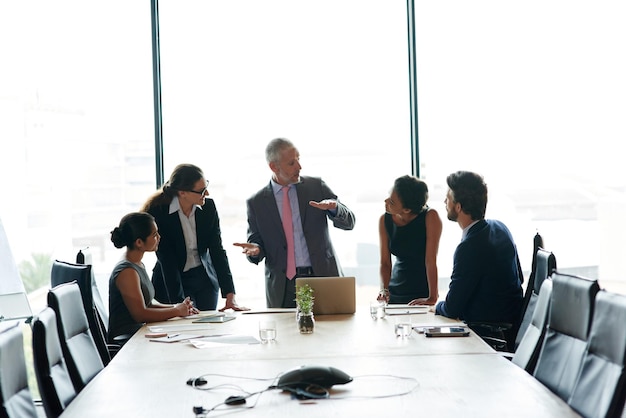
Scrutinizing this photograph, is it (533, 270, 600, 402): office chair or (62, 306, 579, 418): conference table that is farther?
(533, 270, 600, 402): office chair

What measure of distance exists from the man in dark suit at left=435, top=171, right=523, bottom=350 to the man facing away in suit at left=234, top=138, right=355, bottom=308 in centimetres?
106

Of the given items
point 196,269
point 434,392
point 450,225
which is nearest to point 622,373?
point 434,392

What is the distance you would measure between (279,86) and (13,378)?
4396mm

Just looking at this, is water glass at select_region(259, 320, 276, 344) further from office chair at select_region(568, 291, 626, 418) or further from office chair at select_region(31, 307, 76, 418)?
office chair at select_region(568, 291, 626, 418)

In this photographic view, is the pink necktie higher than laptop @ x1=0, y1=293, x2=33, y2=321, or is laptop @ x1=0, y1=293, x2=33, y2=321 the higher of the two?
the pink necktie

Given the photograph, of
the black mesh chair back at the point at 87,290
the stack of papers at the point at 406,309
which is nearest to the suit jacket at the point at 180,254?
the black mesh chair back at the point at 87,290

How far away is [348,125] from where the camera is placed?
263 inches

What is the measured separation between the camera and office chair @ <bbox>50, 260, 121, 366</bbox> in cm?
419

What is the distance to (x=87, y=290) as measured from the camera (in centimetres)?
435

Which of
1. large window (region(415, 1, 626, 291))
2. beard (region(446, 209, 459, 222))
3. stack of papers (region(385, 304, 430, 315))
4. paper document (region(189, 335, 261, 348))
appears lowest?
stack of papers (region(385, 304, 430, 315))

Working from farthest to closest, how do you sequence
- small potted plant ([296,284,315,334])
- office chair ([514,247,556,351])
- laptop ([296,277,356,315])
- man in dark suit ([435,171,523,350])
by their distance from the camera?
laptop ([296,277,356,315]) < man in dark suit ([435,171,523,350]) < office chair ([514,247,556,351]) < small potted plant ([296,284,315,334])

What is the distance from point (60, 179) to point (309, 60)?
7.21 feet

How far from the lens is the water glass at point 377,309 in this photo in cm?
440

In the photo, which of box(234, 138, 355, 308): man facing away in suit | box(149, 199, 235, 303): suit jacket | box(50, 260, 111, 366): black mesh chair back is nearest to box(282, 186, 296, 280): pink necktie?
box(234, 138, 355, 308): man facing away in suit
